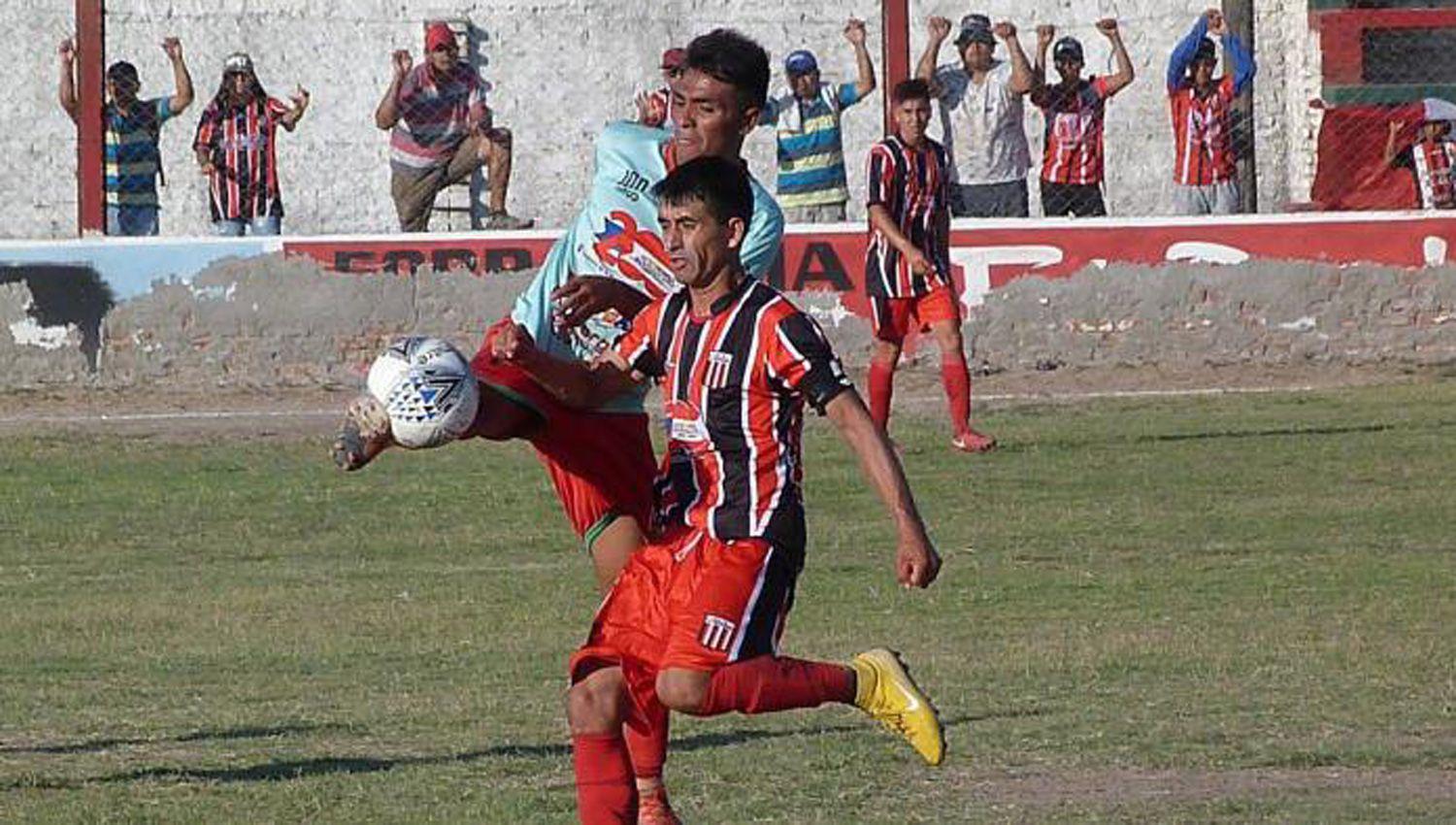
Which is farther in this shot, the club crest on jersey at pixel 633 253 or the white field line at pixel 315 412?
the white field line at pixel 315 412

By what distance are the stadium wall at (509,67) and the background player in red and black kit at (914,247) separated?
896 cm

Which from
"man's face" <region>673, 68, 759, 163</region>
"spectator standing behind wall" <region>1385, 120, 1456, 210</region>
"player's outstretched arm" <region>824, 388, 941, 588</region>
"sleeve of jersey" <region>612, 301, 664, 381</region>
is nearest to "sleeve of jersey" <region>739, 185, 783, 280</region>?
"man's face" <region>673, 68, 759, 163</region>

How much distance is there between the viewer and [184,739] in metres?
8.62

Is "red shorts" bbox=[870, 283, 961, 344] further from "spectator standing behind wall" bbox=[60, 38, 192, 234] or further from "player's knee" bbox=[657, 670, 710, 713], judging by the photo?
"player's knee" bbox=[657, 670, 710, 713]

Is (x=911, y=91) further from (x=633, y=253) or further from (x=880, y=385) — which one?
(x=633, y=253)

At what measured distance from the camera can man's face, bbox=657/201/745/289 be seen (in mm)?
6742

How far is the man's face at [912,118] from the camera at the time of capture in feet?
54.0

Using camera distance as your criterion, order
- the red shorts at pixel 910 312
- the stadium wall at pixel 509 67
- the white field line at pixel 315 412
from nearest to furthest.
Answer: the red shorts at pixel 910 312, the white field line at pixel 315 412, the stadium wall at pixel 509 67

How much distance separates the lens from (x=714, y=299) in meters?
6.77

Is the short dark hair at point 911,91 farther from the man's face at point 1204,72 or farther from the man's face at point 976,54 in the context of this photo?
the man's face at point 1204,72

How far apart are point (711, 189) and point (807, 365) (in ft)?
1.54

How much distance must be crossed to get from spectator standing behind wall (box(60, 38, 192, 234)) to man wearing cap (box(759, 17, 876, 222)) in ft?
14.3

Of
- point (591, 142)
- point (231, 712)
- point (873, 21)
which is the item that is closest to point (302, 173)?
point (591, 142)

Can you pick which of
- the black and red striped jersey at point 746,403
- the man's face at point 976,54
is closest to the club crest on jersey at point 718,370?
the black and red striped jersey at point 746,403
